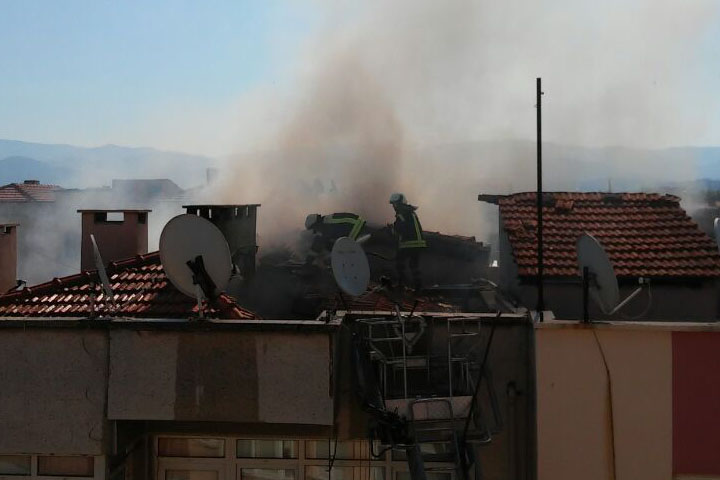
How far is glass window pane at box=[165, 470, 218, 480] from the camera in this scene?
7574 mm

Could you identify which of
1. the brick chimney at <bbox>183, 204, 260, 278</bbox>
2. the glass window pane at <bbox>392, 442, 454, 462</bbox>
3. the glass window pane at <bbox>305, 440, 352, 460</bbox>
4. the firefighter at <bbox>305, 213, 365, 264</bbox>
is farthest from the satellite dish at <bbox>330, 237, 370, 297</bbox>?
the firefighter at <bbox>305, 213, 365, 264</bbox>

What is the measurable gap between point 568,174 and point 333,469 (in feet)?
126

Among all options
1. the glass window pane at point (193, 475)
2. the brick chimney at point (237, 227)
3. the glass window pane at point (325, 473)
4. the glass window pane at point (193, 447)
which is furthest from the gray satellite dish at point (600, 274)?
the brick chimney at point (237, 227)

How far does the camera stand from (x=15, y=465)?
23.8 feet

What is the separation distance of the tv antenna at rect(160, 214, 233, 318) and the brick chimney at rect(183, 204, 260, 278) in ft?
19.5

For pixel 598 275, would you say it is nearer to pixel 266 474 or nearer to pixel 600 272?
pixel 600 272

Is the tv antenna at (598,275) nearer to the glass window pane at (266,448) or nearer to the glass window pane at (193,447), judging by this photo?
the glass window pane at (266,448)

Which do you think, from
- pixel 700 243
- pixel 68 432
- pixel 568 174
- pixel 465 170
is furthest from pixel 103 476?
pixel 568 174

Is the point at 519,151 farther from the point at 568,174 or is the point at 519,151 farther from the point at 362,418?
the point at 362,418

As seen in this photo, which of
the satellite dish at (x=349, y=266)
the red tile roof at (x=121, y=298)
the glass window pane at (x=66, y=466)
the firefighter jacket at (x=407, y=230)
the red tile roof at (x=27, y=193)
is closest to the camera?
the glass window pane at (x=66, y=466)

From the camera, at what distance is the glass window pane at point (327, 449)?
7539mm

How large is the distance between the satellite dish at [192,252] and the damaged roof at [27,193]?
35.7m

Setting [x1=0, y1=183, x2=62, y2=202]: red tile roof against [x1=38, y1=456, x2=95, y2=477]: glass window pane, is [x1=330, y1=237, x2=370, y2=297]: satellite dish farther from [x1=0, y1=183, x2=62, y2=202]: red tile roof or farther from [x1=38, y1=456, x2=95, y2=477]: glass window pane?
[x1=0, y1=183, x2=62, y2=202]: red tile roof

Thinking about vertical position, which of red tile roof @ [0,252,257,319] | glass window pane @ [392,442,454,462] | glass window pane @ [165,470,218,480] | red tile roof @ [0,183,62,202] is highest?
red tile roof @ [0,183,62,202]
